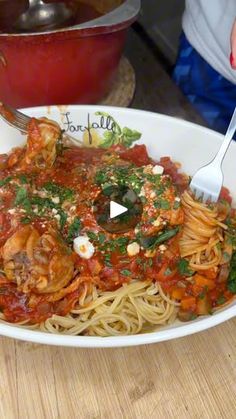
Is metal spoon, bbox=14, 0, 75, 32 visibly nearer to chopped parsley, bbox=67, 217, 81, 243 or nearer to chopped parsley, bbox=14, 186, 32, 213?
chopped parsley, bbox=14, 186, 32, 213

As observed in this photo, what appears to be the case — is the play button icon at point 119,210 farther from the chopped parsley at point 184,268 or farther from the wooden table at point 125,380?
the wooden table at point 125,380

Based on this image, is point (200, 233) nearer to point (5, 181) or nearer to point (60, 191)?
point (60, 191)

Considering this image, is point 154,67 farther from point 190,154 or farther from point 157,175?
point 157,175

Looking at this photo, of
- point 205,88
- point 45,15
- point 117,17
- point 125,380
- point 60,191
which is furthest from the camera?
point 205,88

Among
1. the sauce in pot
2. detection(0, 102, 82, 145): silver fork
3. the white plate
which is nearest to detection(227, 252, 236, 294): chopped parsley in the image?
the white plate

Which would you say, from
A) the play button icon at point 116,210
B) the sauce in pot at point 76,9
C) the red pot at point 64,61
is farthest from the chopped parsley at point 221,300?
the sauce in pot at point 76,9

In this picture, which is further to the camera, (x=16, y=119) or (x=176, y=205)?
(x=16, y=119)

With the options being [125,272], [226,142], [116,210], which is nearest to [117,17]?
[226,142]

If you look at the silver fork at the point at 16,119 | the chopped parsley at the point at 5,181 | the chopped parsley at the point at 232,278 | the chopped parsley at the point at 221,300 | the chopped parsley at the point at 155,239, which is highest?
the silver fork at the point at 16,119
